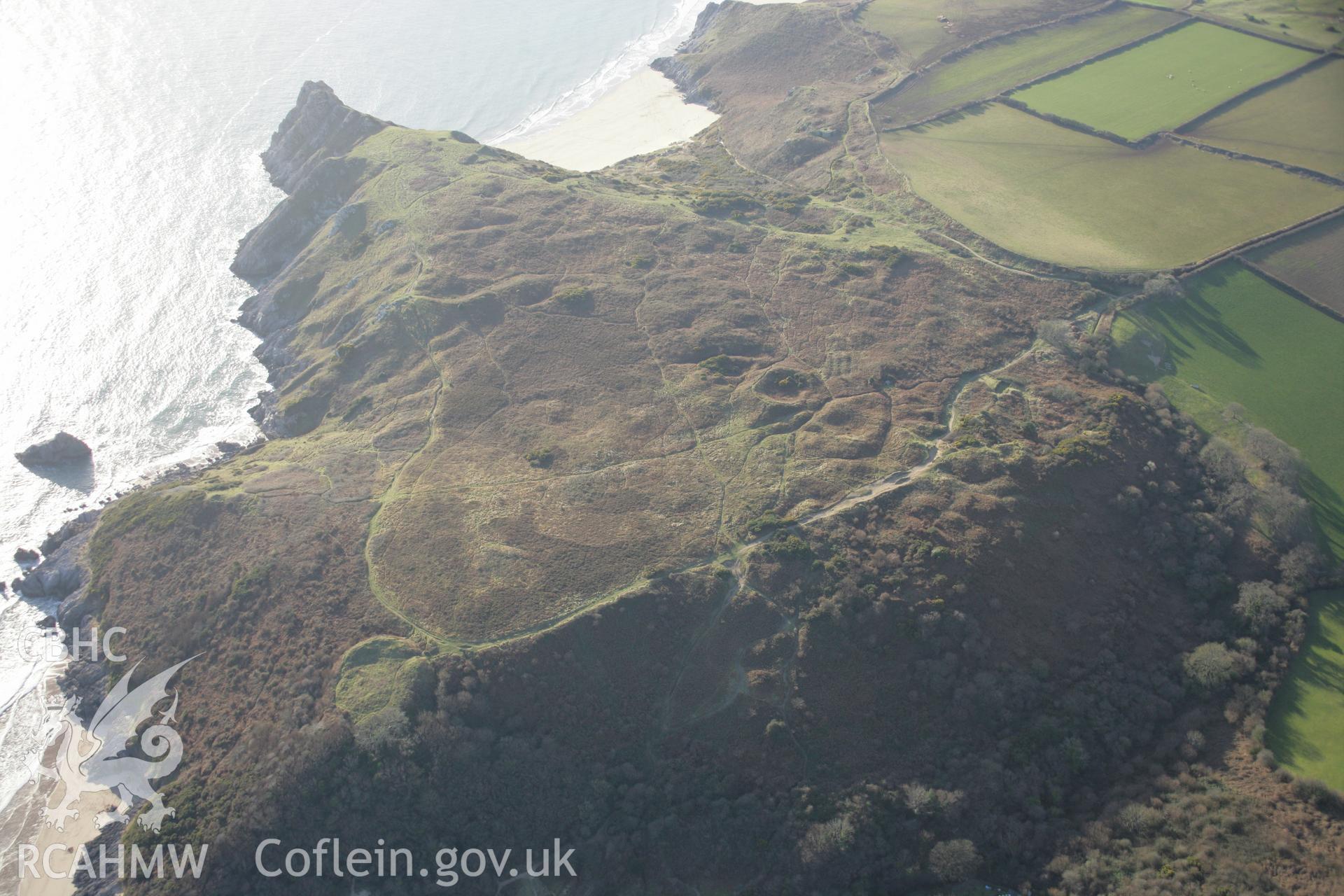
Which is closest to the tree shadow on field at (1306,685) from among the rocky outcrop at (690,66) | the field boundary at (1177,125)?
the field boundary at (1177,125)

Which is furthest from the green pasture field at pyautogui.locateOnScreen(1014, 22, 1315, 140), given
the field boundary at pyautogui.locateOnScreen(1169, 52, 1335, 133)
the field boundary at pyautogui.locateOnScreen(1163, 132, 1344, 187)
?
the field boundary at pyautogui.locateOnScreen(1163, 132, 1344, 187)

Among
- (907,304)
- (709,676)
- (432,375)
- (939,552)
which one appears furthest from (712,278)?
(709,676)

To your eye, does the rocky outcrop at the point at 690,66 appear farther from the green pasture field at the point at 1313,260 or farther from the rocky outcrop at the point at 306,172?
the green pasture field at the point at 1313,260

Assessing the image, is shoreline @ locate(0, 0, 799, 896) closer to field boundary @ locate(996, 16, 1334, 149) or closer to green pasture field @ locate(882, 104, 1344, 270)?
green pasture field @ locate(882, 104, 1344, 270)

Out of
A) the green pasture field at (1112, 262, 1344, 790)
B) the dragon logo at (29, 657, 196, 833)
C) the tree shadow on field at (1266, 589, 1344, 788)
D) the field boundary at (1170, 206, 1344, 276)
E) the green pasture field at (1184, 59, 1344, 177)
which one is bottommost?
the tree shadow on field at (1266, 589, 1344, 788)

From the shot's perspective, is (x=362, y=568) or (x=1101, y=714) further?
(x=362, y=568)

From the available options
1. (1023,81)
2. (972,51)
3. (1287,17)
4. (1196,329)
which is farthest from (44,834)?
(1287,17)

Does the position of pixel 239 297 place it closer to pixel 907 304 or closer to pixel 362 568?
pixel 362 568
